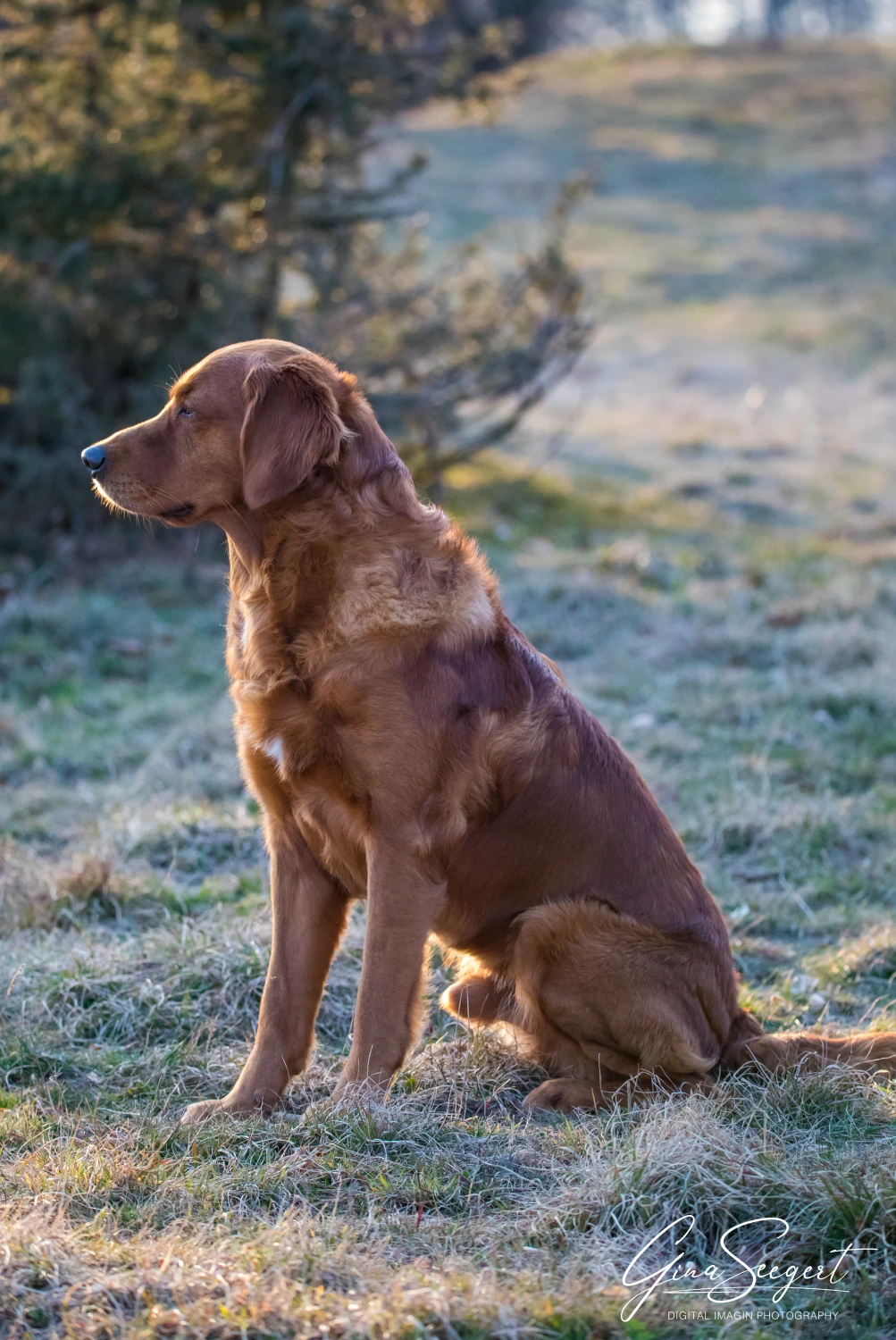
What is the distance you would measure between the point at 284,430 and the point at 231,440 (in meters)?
0.22

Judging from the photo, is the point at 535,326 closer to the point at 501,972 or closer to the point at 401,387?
the point at 401,387

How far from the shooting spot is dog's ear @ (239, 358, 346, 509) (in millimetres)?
3398

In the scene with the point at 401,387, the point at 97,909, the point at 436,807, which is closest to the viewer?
the point at 436,807

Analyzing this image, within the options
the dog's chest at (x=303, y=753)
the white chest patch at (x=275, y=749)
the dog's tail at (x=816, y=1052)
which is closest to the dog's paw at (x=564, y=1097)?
the dog's tail at (x=816, y=1052)

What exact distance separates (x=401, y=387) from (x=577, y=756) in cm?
789

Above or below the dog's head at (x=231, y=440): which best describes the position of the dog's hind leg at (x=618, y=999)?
below

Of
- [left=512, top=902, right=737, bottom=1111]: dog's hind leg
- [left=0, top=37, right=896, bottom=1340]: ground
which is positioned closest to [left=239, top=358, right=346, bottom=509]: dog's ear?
[left=512, top=902, right=737, bottom=1111]: dog's hind leg

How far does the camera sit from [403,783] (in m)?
3.32

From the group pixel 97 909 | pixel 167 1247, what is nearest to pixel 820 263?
pixel 97 909

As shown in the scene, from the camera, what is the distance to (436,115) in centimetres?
3344

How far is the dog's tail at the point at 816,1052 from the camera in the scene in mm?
3469

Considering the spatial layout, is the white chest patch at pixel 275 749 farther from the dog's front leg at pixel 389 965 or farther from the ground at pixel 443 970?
the ground at pixel 443 970
